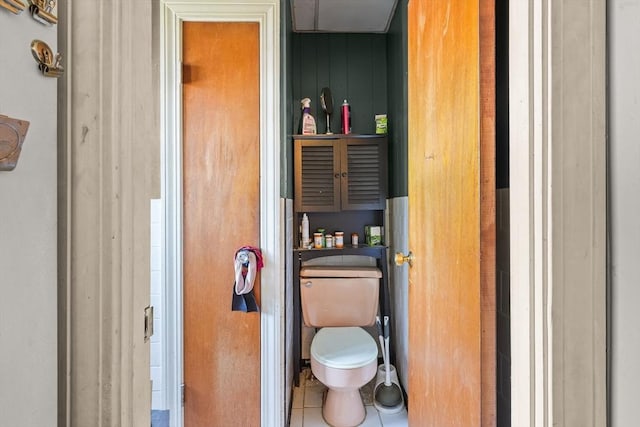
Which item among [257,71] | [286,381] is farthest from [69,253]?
[286,381]

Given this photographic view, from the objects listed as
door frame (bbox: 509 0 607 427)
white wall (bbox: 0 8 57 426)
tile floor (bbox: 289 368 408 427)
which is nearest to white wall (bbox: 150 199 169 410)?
tile floor (bbox: 289 368 408 427)

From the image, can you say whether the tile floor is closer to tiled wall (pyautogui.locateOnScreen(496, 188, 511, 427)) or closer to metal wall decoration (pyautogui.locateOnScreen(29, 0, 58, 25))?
tiled wall (pyautogui.locateOnScreen(496, 188, 511, 427))

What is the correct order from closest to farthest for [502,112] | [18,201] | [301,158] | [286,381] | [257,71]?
[18,201]
[502,112]
[257,71]
[286,381]
[301,158]

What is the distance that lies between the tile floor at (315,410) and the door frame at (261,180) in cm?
30

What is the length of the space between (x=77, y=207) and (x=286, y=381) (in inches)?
61.8

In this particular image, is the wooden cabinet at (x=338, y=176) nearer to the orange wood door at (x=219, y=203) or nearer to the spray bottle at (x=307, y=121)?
the spray bottle at (x=307, y=121)

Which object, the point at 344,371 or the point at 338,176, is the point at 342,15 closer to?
the point at 338,176

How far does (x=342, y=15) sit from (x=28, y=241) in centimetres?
222

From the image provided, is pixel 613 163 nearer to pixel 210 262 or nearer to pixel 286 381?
pixel 210 262

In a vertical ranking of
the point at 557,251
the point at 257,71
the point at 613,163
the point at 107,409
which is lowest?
the point at 107,409

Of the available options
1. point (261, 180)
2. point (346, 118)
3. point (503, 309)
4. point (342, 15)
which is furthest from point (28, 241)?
point (342, 15)

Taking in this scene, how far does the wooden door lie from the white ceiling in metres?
0.94

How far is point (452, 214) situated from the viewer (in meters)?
0.88

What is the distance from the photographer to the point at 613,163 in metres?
0.53
